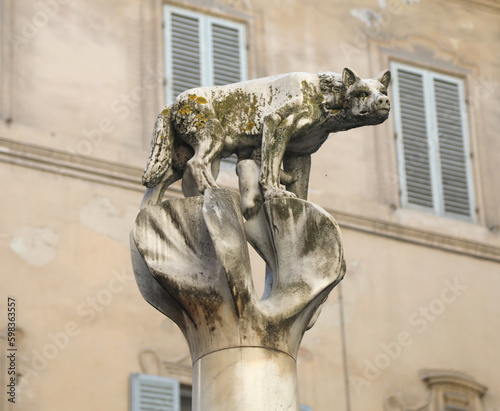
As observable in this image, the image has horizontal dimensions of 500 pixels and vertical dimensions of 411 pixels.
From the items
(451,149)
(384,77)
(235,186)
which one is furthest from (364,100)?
(451,149)

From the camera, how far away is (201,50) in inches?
673

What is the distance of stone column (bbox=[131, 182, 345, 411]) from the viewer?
7113 mm

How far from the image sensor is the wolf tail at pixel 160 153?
775 cm

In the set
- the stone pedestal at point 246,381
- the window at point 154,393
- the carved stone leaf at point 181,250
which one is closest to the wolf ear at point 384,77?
the carved stone leaf at point 181,250

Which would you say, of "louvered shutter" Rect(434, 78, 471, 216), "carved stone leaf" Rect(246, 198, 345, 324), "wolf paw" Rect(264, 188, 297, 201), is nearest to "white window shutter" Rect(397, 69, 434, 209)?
"louvered shutter" Rect(434, 78, 471, 216)

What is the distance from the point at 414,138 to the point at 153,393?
4.84m

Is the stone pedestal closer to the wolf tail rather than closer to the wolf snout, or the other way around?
the wolf tail

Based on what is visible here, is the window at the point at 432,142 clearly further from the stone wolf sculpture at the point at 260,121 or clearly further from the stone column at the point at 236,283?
the stone column at the point at 236,283

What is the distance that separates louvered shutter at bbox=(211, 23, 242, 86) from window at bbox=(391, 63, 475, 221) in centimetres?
195

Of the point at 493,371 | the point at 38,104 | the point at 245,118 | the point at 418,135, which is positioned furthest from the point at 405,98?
the point at 245,118

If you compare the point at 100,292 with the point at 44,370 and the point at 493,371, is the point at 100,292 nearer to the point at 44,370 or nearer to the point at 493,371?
the point at 44,370

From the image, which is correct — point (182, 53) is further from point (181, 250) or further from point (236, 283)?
point (236, 283)

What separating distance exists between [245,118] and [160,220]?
2.68 ft

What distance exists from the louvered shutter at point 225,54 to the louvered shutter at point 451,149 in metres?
2.53
